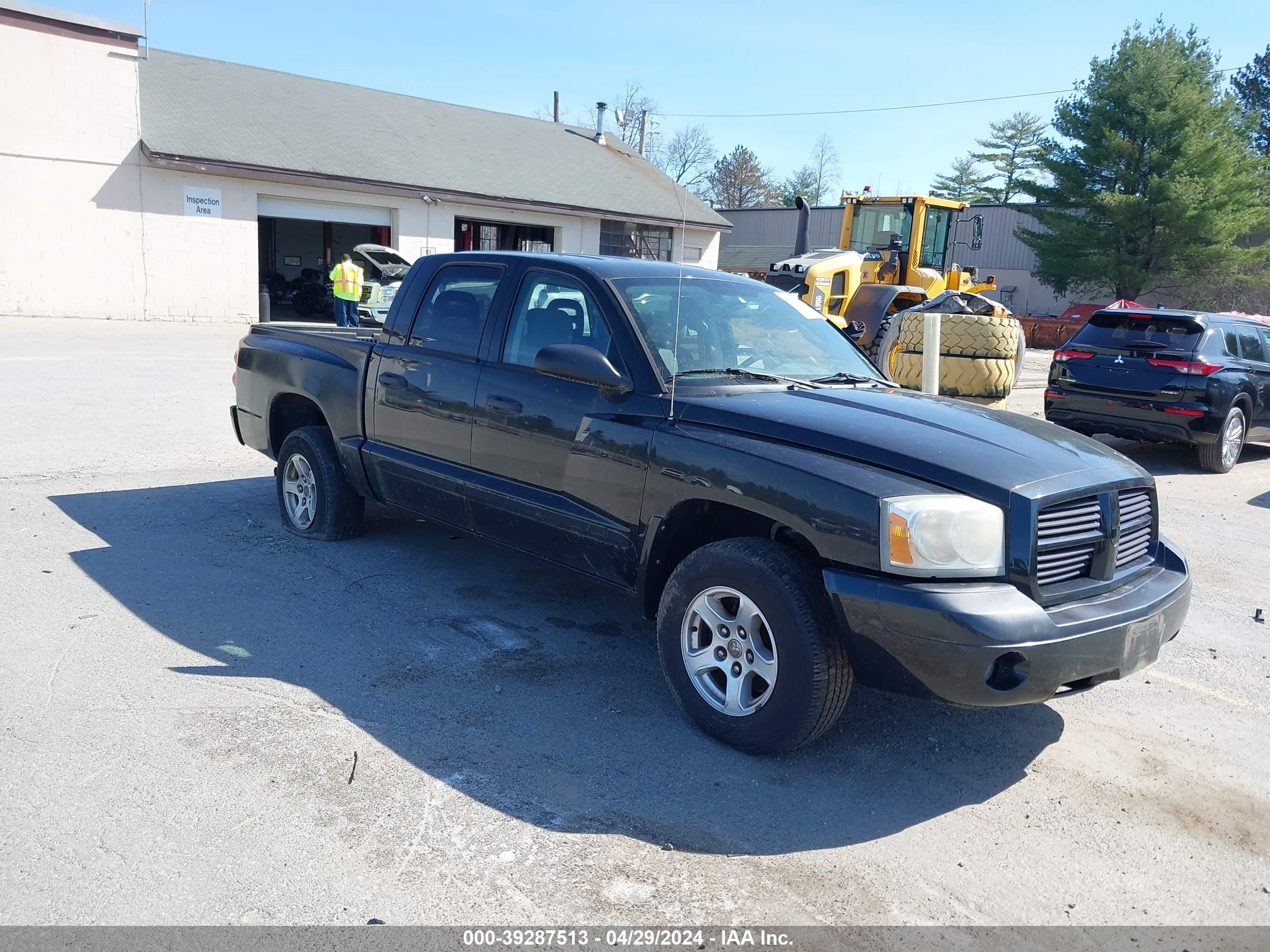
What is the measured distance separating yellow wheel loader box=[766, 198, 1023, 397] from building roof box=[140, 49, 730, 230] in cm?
574

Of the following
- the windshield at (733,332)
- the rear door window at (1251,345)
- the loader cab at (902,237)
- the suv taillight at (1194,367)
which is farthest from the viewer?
the loader cab at (902,237)

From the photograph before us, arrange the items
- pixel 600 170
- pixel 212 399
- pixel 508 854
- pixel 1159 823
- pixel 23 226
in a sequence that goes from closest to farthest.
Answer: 1. pixel 508 854
2. pixel 1159 823
3. pixel 212 399
4. pixel 23 226
5. pixel 600 170

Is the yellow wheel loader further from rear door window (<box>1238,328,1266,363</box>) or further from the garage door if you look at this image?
the garage door

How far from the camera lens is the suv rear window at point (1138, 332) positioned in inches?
416

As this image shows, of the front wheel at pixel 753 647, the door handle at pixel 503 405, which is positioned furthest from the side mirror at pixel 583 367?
the front wheel at pixel 753 647

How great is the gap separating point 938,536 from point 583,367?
1689 mm

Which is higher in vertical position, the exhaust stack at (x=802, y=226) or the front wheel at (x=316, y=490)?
the exhaust stack at (x=802, y=226)

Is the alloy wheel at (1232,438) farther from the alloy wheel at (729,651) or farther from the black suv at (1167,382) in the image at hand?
the alloy wheel at (729,651)

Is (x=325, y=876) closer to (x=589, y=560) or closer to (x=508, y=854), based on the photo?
(x=508, y=854)

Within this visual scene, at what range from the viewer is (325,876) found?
119 inches

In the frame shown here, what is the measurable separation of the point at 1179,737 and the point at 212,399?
35.7 feet

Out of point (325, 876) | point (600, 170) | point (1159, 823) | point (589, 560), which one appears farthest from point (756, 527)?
point (600, 170)

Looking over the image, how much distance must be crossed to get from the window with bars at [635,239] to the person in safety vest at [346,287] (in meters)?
12.6

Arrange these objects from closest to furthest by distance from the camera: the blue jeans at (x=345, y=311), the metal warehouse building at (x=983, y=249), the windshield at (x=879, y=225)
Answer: the windshield at (x=879, y=225) < the blue jeans at (x=345, y=311) < the metal warehouse building at (x=983, y=249)
